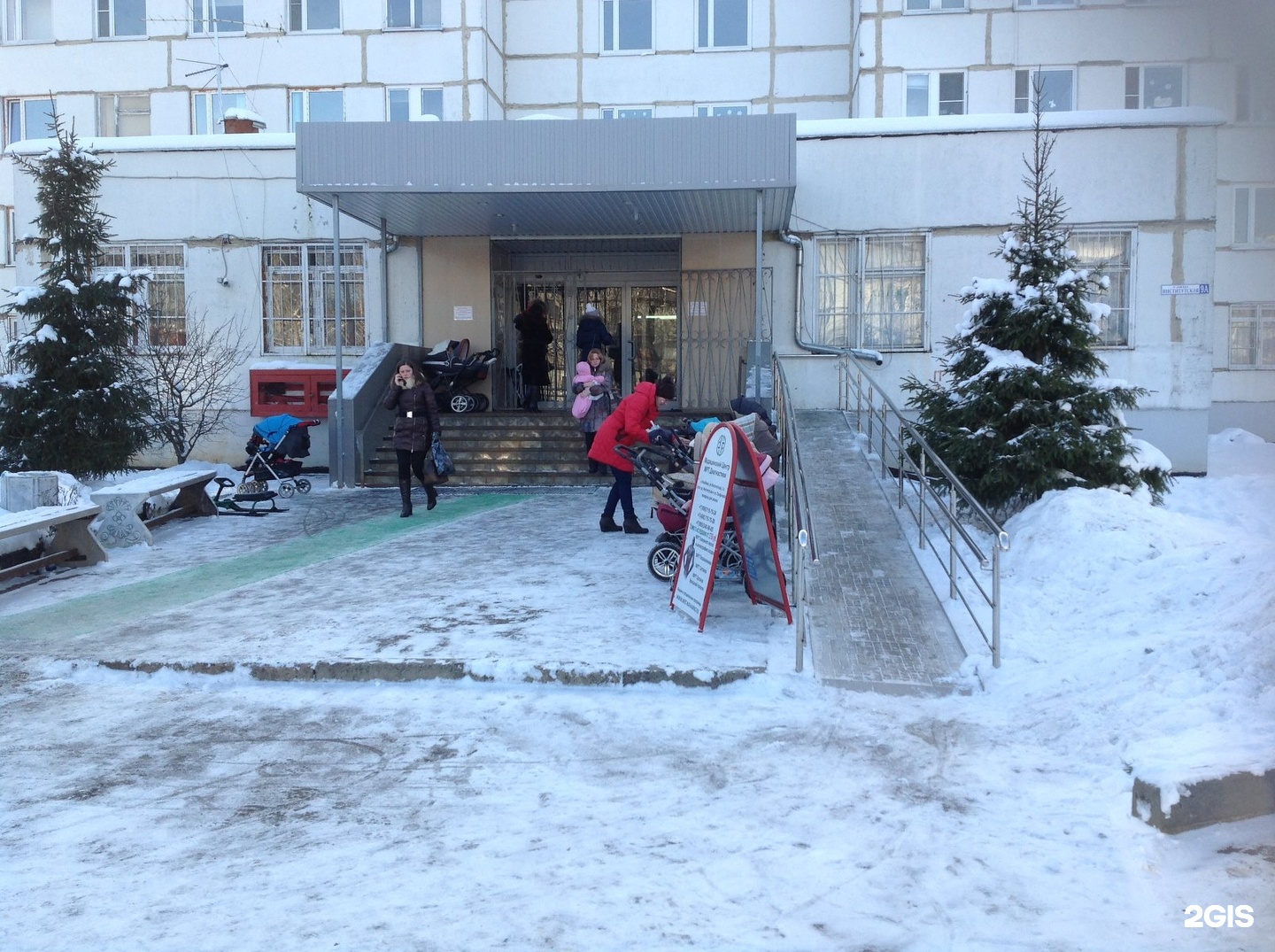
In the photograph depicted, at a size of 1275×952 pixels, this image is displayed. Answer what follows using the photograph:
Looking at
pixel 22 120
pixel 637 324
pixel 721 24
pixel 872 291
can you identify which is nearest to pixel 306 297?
pixel 637 324

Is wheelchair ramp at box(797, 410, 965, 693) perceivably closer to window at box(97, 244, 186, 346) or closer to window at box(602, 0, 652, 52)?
window at box(97, 244, 186, 346)

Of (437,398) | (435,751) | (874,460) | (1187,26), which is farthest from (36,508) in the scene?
(1187,26)

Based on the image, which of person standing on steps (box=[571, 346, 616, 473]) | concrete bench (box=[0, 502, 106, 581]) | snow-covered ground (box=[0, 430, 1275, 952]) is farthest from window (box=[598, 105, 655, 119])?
snow-covered ground (box=[0, 430, 1275, 952])

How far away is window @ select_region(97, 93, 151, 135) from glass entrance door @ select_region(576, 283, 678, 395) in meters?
13.4

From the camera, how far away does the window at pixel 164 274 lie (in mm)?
18344

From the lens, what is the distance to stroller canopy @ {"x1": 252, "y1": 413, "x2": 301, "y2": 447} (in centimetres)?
1436

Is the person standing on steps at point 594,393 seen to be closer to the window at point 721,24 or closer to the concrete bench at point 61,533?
the concrete bench at point 61,533

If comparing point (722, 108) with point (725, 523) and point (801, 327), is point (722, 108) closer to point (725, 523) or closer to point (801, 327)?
point (801, 327)

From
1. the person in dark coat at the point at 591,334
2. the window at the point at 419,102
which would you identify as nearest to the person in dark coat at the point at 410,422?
the person in dark coat at the point at 591,334

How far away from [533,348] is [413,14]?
10515mm

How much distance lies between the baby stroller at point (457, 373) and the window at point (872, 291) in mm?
5280

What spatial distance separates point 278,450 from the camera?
46.6 feet

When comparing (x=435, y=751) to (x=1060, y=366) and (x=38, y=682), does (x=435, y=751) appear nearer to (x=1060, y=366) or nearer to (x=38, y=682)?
(x=38, y=682)

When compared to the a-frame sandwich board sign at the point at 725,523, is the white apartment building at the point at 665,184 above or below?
above
